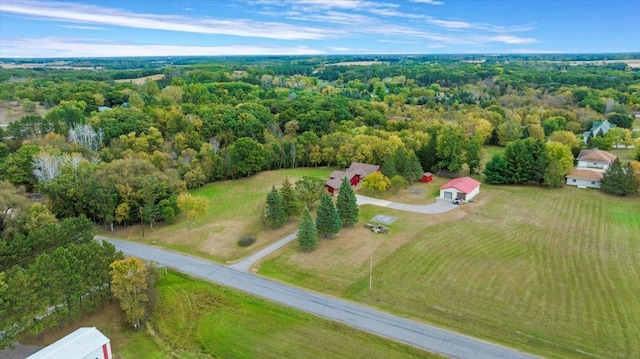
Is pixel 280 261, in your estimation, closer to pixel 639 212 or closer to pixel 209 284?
pixel 209 284

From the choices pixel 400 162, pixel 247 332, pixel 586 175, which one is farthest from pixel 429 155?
pixel 247 332

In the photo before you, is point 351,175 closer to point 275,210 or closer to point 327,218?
point 275,210

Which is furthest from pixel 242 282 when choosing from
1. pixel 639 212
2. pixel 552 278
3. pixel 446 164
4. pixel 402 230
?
pixel 639 212

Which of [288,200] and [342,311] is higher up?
[288,200]

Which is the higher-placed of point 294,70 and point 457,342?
point 294,70

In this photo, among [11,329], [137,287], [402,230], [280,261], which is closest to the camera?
[11,329]

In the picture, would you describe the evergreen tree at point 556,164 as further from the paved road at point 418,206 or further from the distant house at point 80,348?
the distant house at point 80,348

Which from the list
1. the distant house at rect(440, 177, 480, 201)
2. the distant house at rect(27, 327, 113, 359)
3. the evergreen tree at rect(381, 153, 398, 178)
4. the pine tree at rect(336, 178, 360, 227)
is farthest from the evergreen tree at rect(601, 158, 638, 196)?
the distant house at rect(27, 327, 113, 359)
